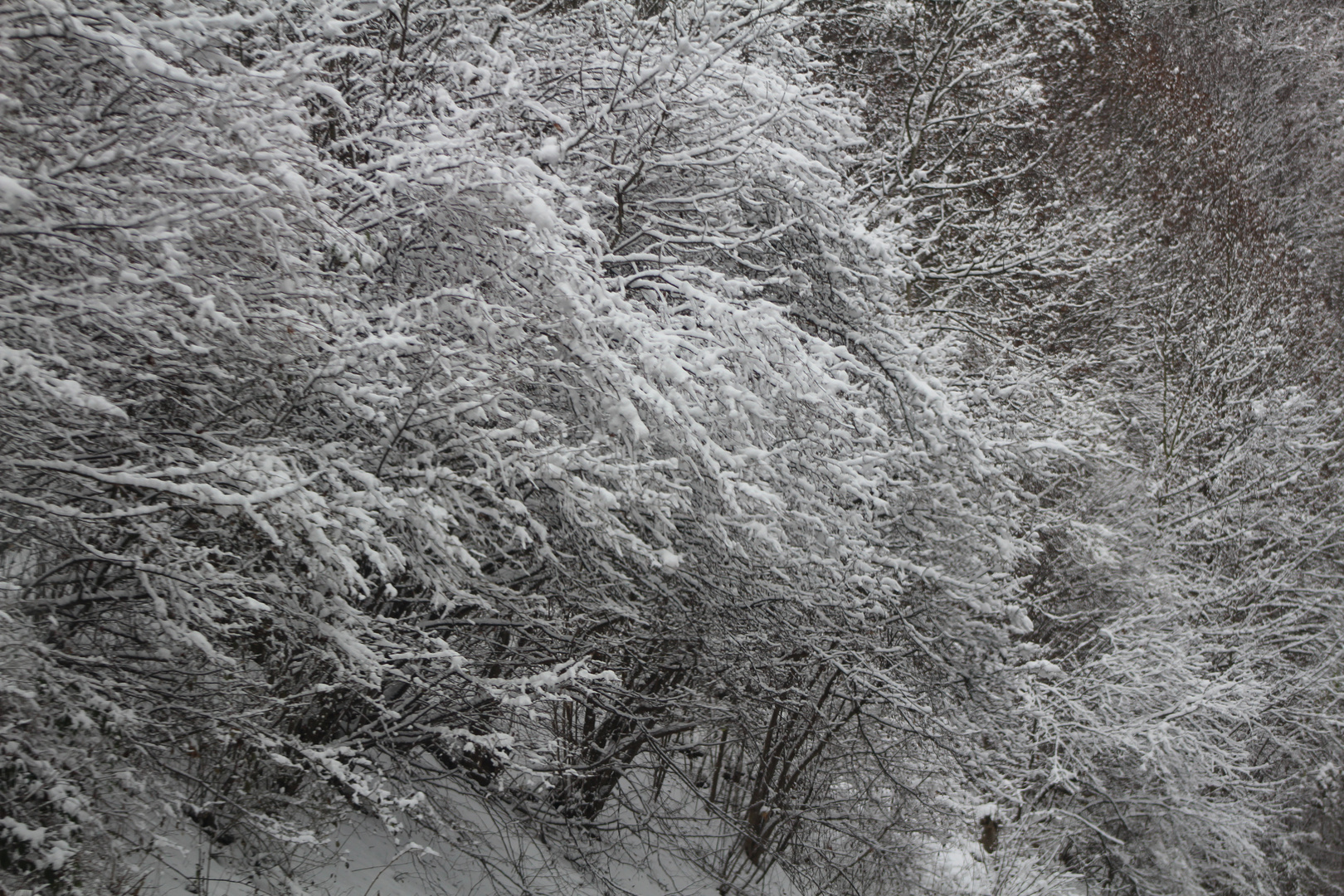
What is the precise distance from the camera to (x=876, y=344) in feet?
22.7

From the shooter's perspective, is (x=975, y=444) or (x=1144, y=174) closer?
(x=975, y=444)

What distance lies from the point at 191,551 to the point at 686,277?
3051mm

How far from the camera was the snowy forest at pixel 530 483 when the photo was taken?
327 cm

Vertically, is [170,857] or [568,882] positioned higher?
[170,857]

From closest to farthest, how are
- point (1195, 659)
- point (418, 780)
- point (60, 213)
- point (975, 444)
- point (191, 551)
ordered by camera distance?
point (60, 213), point (191, 551), point (418, 780), point (975, 444), point (1195, 659)

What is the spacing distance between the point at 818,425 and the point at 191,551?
10.4 ft

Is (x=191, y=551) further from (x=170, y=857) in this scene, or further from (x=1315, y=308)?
(x=1315, y=308)

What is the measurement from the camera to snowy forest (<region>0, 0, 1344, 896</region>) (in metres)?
3.27

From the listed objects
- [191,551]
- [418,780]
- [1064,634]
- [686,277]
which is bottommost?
[1064,634]

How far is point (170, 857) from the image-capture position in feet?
14.5

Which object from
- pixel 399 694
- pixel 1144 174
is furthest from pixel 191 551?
pixel 1144 174

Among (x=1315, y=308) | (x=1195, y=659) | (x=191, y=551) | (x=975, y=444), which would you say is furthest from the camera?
(x=1315, y=308)

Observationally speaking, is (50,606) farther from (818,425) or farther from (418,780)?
(818,425)

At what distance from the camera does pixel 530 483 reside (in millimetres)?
4660
